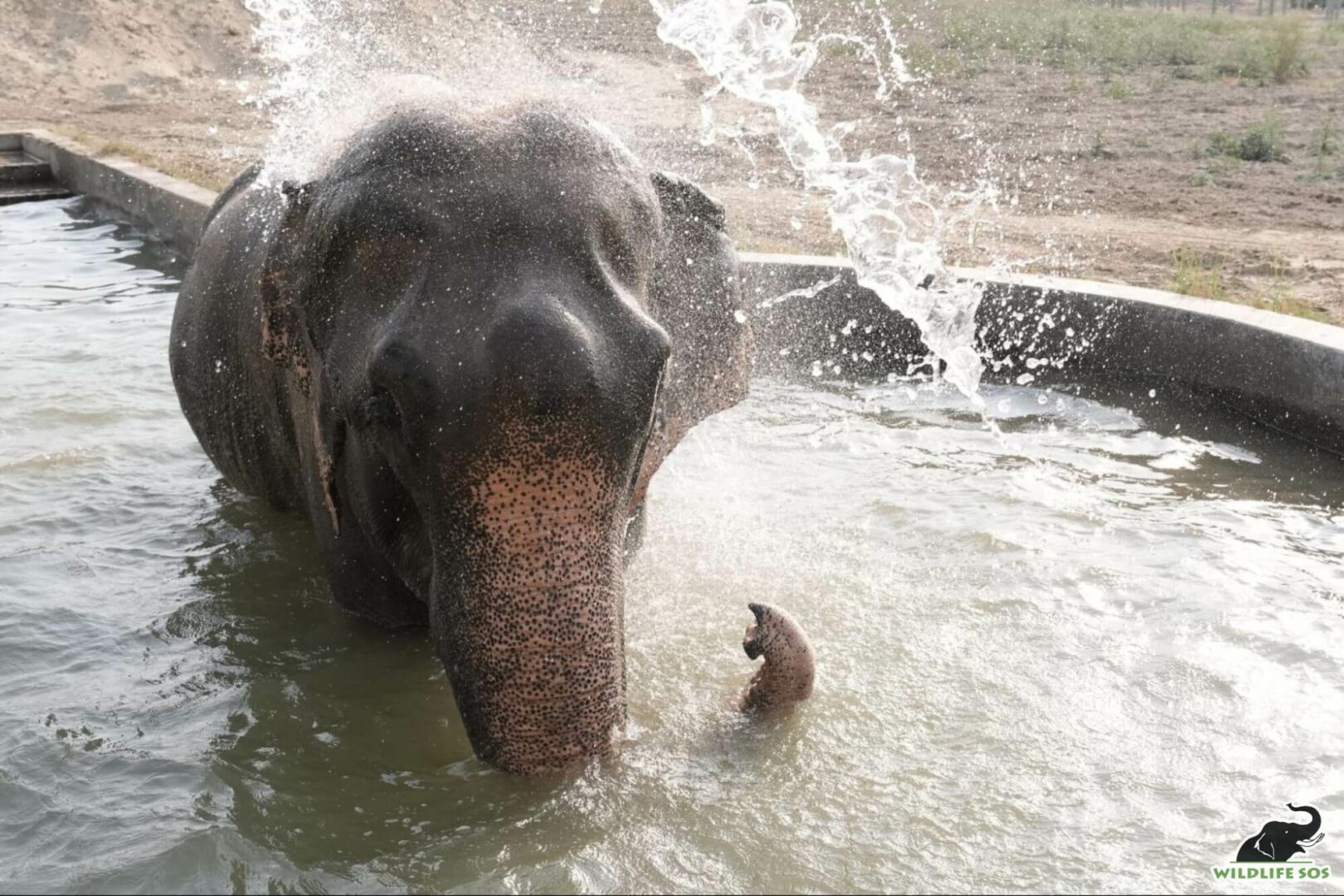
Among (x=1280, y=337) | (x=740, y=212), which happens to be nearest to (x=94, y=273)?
(x=740, y=212)

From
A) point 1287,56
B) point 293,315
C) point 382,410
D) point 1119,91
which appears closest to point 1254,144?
point 1119,91

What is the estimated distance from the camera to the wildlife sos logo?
2.82 m

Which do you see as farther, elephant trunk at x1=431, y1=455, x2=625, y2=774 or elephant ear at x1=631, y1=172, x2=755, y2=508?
elephant ear at x1=631, y1=172, x2=755, y2=508

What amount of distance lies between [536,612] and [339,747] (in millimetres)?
1116

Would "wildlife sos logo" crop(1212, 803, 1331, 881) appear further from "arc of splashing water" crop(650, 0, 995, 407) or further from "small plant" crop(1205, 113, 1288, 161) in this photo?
"small plant" crop(1205, 113, 1288, 161)

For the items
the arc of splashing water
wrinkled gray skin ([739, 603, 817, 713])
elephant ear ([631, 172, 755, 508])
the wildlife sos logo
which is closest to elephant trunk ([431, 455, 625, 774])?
wrinkled gray skin ([739, 603, 817, 713])

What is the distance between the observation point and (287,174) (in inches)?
140

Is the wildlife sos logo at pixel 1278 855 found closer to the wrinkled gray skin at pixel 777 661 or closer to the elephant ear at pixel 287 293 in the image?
the wrinkled gray skin at pixel 777 661

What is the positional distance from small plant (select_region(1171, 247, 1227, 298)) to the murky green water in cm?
118

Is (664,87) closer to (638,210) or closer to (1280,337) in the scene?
(1280,337)

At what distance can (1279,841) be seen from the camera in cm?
294

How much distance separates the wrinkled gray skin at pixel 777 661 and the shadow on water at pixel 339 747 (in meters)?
0.56

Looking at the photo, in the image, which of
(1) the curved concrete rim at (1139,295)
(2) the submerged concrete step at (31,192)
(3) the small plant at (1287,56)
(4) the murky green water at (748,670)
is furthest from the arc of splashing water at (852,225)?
(3) the small plant at (1287,56)

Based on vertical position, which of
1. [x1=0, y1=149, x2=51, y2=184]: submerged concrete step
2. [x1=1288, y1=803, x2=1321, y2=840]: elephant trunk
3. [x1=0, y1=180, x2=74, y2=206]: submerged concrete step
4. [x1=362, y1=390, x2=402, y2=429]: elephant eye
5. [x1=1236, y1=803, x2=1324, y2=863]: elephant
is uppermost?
[x1=362, y1=390, x2=402, y2=429]: elephant eye
